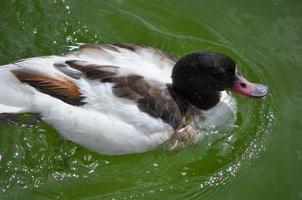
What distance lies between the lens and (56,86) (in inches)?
193

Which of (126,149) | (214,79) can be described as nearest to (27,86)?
(126,149)

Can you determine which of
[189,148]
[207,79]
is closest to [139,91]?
[207,79]

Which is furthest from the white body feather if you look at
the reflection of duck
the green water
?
the green water

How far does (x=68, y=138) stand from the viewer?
5.05 m

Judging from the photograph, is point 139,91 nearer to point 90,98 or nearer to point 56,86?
point 90,98

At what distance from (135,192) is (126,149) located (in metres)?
0.43

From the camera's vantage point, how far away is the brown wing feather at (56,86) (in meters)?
4.91

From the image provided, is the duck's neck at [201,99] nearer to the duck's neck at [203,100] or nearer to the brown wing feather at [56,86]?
the duck's neck at [203,100]

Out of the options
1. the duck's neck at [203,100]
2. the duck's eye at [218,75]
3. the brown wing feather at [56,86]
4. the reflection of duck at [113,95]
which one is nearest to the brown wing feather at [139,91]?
the reflection of duck at [113,95]

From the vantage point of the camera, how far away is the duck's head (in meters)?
5.04

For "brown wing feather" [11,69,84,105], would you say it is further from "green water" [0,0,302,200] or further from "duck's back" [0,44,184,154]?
"green water" [0,0,302,200]

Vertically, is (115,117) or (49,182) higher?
(115,117)

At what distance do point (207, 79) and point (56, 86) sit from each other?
1.23m

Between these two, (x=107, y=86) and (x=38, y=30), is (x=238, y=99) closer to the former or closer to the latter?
(x=107, y=86)
